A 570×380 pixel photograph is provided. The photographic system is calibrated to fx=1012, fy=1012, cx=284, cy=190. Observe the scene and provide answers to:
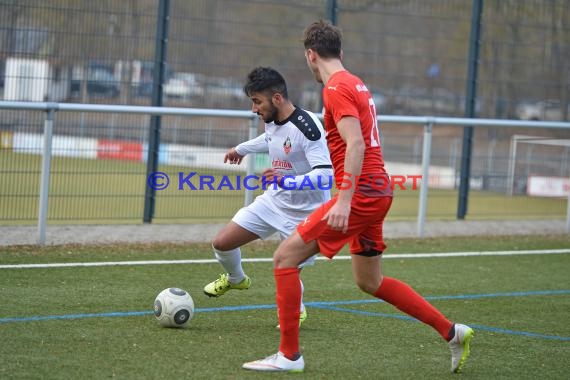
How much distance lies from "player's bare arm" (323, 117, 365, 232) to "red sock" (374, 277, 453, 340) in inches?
27.6

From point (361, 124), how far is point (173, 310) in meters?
1.96

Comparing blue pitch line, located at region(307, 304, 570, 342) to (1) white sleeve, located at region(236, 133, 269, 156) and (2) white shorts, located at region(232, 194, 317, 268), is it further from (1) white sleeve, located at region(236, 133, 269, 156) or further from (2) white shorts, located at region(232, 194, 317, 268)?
(1) white sleeve, located at region(236, 133, 269, 156)

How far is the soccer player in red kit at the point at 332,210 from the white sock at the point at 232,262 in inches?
54.5

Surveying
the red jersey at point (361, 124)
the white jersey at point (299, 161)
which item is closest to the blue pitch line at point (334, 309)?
the white jersey at point (299, 161)

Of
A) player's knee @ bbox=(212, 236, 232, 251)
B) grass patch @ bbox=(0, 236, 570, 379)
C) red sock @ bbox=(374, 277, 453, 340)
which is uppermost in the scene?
player's knee @ bbox=(212, 236, 232, 251)

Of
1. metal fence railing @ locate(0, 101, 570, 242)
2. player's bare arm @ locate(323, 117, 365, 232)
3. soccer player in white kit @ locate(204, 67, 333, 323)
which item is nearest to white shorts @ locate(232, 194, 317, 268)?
soccer player in white kit @ locate(204, 67, 333, 323)

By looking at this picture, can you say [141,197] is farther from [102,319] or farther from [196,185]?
[102,319]

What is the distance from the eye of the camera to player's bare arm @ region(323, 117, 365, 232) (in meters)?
5.50

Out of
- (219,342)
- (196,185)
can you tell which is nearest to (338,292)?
(219,342)

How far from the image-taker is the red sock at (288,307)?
5.79 metres

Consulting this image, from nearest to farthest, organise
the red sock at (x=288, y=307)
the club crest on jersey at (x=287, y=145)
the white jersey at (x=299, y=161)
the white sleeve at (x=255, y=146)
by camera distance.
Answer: the red sock at (x=288, y=307) → the white jersey at (x=299, y=161) → the club crest on jersey at (x=287, y=145) → the white sleeve at (x=255, y=146)

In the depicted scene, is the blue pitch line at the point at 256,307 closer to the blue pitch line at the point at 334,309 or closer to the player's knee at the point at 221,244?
the blue pitch line at the point at 334,309

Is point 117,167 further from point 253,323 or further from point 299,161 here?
point 299,161

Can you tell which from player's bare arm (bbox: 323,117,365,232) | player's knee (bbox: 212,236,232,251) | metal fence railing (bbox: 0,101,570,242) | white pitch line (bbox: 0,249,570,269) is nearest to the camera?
player's bare arm (bbox: 323,117,365,232)
